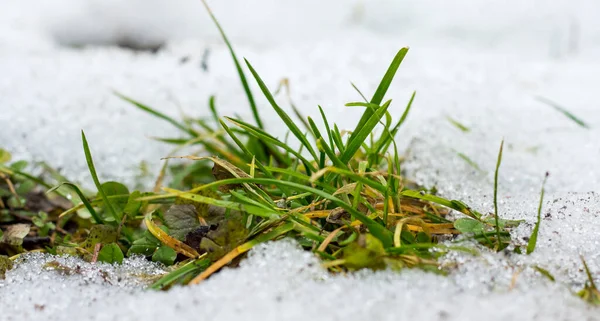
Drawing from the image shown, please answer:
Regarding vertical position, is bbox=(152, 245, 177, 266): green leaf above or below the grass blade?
below

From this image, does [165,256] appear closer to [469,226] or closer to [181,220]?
[181,220]

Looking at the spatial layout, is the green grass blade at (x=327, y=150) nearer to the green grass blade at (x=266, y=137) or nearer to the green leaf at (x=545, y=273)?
the green grass blade at (x=266, y=137)

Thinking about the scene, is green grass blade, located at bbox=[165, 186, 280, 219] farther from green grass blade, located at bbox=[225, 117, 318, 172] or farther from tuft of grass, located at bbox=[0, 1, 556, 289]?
green grass blade, located at bbox=[225, 117, 318, 172]

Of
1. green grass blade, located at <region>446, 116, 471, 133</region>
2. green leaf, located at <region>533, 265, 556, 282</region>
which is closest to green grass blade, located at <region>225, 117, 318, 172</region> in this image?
green leaf, located at <region>533, 265, 556, 282</region>

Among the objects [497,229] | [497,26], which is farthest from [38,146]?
[497,26]

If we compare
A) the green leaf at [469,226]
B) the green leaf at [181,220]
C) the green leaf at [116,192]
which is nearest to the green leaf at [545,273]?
the green leaf at [469,226]

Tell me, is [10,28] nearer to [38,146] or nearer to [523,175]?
[38,146]

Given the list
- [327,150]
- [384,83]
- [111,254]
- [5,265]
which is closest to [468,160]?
[384,83]
